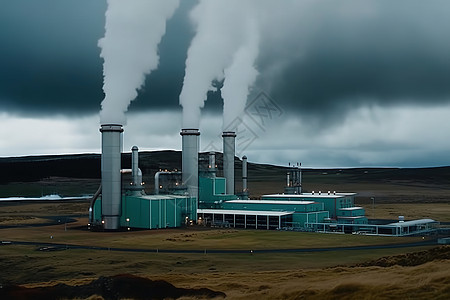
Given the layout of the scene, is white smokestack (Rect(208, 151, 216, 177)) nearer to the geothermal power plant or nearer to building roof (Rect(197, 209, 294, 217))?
the geothermal power plant

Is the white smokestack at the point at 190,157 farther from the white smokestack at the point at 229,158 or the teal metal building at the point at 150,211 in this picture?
the white smokestack at the point at 229,158

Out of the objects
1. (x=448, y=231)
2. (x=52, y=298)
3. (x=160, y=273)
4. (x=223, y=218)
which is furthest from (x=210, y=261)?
(x=448, y=231)

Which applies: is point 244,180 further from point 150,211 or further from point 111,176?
point 111,176

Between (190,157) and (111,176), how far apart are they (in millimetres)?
22959

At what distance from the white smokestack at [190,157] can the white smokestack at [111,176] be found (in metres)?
20.5

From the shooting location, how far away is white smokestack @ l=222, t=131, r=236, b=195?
14512 centimetres

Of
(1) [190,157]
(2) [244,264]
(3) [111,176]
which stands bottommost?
(2) [244,264]

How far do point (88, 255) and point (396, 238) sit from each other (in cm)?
4892

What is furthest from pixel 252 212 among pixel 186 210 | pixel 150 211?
pixel 150 211

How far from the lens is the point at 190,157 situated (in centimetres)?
12700

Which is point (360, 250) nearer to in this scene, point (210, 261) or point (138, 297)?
point (210, 261)

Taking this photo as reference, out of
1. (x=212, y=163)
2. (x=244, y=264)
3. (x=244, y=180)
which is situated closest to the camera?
(x=244, y=264)

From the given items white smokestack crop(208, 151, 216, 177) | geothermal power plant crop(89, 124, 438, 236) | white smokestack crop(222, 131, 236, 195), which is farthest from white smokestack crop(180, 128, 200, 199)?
white smokestack crop(222, 131, 236, 195)

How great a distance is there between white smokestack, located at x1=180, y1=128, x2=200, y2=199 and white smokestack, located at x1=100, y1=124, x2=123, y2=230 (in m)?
20.5
